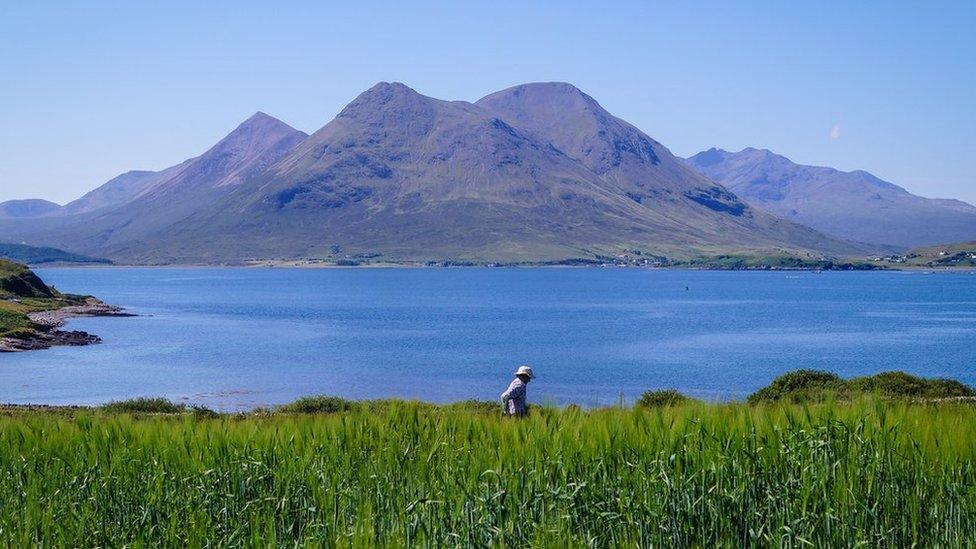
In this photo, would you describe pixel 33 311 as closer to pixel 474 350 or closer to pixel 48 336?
pixel 48 336

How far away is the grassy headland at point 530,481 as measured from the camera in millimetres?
9766

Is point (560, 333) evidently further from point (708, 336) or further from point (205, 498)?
point (205, 498)

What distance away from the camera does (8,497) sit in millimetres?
11367

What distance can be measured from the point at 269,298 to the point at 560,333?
3599 inches

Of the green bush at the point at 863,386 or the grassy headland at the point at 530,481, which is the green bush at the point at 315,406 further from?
the grassy headland at the point at 530,481

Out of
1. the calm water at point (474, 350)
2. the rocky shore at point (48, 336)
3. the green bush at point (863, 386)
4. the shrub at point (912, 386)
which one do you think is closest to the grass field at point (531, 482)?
the calm water at point (474, 350)

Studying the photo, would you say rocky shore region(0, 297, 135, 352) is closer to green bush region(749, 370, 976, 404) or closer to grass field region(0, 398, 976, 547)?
green bush region(749, 370, 976, 404)

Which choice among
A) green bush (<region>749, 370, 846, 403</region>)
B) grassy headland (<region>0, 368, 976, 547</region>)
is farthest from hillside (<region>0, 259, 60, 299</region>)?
grassy headland (<region>0, 368, 976, 547</region>)

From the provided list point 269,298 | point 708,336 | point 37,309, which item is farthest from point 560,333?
point 269,298

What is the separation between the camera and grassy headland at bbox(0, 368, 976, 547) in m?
9.77

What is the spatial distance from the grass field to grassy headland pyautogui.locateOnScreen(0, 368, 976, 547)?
0.03m

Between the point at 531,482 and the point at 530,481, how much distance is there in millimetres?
45

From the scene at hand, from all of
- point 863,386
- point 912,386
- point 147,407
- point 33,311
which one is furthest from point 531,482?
point 33,311

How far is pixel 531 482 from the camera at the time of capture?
1024 centimetres
